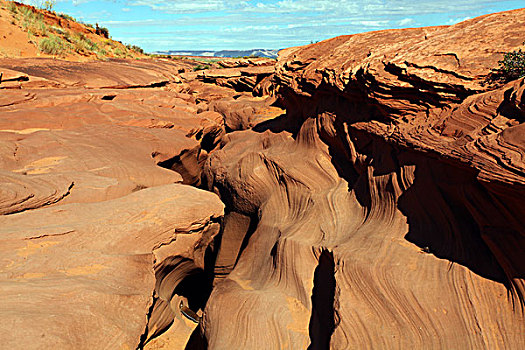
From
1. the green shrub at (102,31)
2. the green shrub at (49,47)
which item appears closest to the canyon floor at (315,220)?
the green shrub at (49,47)

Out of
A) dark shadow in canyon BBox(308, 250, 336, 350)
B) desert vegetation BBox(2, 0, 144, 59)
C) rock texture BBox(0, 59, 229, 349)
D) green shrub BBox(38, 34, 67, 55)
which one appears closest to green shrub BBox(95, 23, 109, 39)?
desert vegetation BBox(2, 0, 144, 59)

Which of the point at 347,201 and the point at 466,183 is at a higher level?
the point at 466,183

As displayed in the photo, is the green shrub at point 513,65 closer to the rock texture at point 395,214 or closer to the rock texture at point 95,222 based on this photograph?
the rock texture at point 395,214

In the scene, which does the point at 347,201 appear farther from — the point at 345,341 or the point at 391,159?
the point at 345,341

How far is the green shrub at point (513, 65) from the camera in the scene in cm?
513

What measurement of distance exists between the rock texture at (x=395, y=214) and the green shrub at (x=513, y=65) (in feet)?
0.65

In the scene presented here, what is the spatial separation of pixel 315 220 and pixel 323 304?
197cm

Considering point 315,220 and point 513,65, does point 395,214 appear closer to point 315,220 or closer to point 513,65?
point 315,220

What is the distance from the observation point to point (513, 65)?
5.22 metres

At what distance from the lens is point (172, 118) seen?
1257 centimetres

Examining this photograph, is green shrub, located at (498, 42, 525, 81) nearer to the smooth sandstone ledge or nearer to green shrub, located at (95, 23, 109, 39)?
the smooth sandstone ledge

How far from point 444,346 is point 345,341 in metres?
1.03

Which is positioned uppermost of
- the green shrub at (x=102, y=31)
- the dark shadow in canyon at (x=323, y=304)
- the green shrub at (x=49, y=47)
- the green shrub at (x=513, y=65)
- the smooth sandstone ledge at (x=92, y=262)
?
the green shrub at (x=102, y=31)

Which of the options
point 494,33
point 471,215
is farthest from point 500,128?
point 494,33
